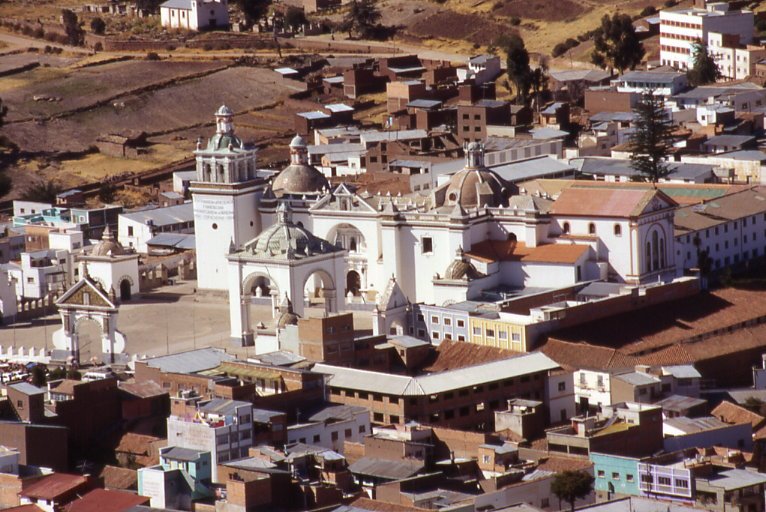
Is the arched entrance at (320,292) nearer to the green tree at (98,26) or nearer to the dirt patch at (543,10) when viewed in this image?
the dirt patch at (543,10)

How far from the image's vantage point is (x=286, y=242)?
7781 centimetres

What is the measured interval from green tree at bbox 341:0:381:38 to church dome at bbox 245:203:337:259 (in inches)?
Answer: 2196

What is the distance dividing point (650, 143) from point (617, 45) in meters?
24.8

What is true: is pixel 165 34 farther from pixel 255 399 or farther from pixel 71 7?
pixel 255 399

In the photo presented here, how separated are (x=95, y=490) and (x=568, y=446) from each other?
11.1 metres

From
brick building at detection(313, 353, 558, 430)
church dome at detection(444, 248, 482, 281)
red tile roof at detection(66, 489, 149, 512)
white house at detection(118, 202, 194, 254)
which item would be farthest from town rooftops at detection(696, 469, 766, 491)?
white house at detection(118, 202, 194, 254)

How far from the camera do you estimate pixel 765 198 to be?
8556cm

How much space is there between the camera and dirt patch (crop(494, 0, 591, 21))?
12962cm

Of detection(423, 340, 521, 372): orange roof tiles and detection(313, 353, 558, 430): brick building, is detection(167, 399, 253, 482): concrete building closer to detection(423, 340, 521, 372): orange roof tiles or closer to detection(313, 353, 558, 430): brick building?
detection(313, 353, 558, 430): brick building

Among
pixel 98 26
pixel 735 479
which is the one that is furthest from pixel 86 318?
pixel 98 26

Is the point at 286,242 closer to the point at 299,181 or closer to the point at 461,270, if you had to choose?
the point at 461,270

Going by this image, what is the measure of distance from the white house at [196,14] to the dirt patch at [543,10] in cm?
1527

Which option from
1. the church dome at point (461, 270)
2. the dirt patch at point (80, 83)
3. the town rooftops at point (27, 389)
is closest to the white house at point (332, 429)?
the town rooftops at point (27, 389)

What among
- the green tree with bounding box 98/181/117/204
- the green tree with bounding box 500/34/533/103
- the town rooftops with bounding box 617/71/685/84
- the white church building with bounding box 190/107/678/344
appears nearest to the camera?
the white church building with bounding box 190/107/678/344
